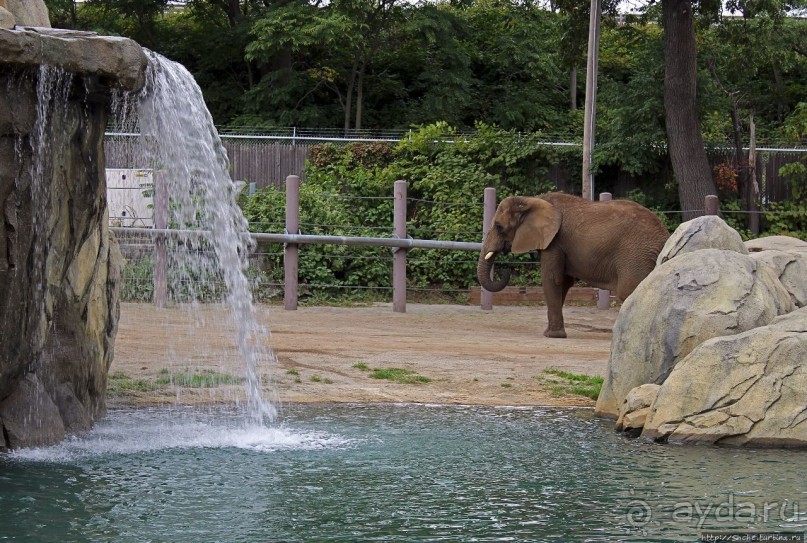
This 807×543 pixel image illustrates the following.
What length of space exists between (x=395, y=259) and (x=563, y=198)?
2988 millimetres

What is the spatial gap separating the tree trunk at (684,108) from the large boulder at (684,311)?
9.45 metres

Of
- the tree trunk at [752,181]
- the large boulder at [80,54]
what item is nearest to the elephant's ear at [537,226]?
the tree trunk at [752,181]

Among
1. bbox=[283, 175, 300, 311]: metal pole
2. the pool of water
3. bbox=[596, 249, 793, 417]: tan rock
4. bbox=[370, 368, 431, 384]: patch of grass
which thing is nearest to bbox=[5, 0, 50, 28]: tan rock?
the pool of water

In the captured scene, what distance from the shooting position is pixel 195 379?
34.7 ft

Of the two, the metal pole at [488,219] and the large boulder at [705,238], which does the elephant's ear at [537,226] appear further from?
the large boulder at [705,238]

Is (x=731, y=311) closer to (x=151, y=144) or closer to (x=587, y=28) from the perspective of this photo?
(x=151, y=144)

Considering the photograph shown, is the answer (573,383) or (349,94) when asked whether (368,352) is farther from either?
(349,94)

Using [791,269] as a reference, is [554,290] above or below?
below

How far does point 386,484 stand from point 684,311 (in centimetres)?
319

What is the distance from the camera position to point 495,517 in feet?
20.2

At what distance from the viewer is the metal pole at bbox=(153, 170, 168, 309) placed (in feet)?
52.0

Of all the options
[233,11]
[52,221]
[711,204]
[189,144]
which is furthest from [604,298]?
[233,11]

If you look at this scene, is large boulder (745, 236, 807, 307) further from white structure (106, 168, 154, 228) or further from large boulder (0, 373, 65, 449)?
white structure (106, 168, 154, 228)

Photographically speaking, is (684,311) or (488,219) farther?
(488,219)
